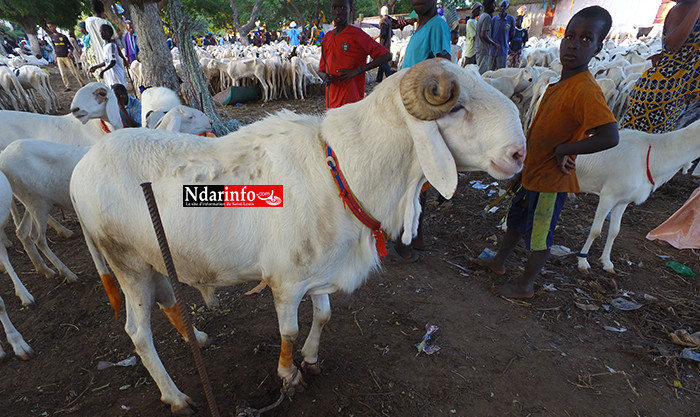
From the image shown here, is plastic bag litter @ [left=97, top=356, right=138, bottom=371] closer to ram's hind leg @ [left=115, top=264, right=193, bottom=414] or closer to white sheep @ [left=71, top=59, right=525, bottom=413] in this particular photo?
ram's hind leg @ [left=115, top=264, right=193, bottom=414]

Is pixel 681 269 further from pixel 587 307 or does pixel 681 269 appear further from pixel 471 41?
pixel 471 41

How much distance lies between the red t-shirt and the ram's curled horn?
2.83 meters

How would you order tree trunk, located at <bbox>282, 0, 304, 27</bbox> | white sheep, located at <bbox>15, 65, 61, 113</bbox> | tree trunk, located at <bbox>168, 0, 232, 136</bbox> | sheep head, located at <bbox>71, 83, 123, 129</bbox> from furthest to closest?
tree trunk, located at <bbox>282, 0, 304, 27</bbox>, white sheep, located at <bbox>15, 65, 61, 113</bbox>, tree trunk, located at <bbox>168, 0, 232, 136</bbox>, sheep head, located at <bbox>71, 83, 123, 129</bbox>

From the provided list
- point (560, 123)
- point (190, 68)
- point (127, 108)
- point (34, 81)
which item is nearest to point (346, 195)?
point (560, 123)

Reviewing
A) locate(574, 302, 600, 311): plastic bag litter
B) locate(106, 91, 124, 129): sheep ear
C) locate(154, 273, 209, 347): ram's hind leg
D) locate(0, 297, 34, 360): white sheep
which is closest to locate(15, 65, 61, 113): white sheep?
locate(106, 91, 124, 129): sheep ear

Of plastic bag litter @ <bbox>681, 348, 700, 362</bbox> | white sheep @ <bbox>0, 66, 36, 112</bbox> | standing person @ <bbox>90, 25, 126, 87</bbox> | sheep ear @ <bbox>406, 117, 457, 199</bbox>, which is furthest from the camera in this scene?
white sheep @ <bbox>0, 66, 36, 112</bbox>

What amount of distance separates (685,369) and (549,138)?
205 centimetres

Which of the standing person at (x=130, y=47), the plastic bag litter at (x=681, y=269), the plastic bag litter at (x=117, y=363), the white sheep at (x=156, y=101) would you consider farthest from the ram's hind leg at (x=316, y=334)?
the standing person at (x=130, y=47)

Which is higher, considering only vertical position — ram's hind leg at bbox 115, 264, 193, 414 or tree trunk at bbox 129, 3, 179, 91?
tree trunk at bbox 129, 3, 179, 91

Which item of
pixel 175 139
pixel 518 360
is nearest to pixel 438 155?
pixel 175 139

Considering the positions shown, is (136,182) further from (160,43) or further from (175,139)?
(160,43)

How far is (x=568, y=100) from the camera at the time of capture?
2.47m

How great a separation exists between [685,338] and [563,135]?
6.55 ft

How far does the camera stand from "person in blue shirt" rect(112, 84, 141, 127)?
5270mm
